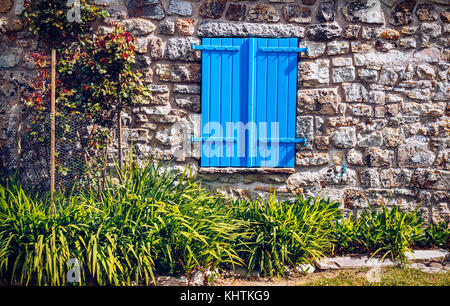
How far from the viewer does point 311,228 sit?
13.1 ft

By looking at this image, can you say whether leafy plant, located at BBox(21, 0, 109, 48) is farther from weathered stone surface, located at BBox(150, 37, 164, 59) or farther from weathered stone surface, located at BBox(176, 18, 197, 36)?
weathered stone surface, located at BBox(176, 18, 197, 36)

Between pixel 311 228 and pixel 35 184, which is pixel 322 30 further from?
pixel 35 184

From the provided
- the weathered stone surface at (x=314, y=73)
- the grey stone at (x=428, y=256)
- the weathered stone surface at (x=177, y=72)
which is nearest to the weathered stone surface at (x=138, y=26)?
the weathered stone surface at (x=177, y=72)

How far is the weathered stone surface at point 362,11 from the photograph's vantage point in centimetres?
450

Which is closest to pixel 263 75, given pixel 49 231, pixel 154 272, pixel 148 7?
pixel 148 7

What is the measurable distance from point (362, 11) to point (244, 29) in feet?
4.37

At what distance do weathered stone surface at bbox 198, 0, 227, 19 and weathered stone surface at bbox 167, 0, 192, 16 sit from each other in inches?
5.2

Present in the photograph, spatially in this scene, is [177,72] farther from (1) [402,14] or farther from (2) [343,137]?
(1) [402,14]

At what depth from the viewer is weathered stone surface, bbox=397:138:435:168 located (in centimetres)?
464

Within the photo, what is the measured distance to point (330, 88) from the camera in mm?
4570

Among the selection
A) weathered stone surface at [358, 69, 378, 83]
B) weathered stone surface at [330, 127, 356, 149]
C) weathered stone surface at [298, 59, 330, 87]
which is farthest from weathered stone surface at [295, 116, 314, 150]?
weathered stone surface at [358, 69, 378, 83]

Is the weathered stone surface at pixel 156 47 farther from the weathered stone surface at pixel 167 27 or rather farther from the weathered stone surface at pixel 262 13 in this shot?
the weathered stone surface at pixel 262 13

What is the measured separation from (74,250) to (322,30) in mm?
3378

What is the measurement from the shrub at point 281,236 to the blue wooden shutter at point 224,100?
657 mm
